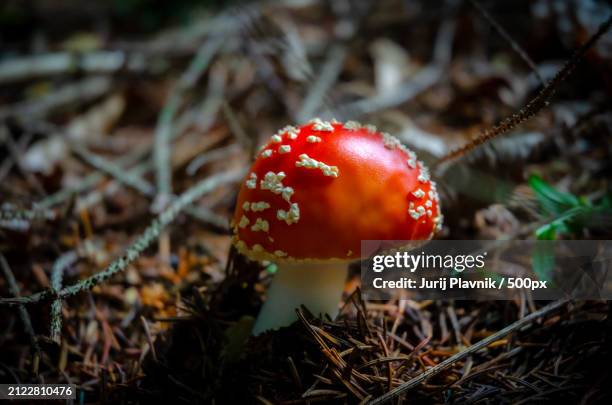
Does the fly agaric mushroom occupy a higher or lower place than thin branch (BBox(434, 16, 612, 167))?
lower

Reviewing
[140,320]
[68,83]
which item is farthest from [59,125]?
[140,320]

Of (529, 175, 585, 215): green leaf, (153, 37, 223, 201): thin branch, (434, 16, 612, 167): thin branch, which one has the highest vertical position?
(153, 37, 223, 201): thin branch

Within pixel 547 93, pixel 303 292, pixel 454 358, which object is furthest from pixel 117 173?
pixel 547 93

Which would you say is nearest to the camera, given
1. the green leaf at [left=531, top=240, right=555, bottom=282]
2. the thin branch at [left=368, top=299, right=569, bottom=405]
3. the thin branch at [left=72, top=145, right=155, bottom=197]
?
the thin branch at [left=368, top=299, right=569, bottom=405]

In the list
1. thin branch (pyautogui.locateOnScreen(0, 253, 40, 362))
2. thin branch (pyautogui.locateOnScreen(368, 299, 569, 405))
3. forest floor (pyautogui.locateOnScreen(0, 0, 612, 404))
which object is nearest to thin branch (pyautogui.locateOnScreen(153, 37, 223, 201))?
forest floor (pyautogui.locateOnScreen(0, 0, 612, 404))

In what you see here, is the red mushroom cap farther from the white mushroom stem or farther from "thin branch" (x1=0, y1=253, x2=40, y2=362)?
"thin branch" (x1=0, y1=253, x2=40, y2=362)

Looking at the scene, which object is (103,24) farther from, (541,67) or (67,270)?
(541,67)

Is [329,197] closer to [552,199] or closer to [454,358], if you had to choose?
[454,358]
